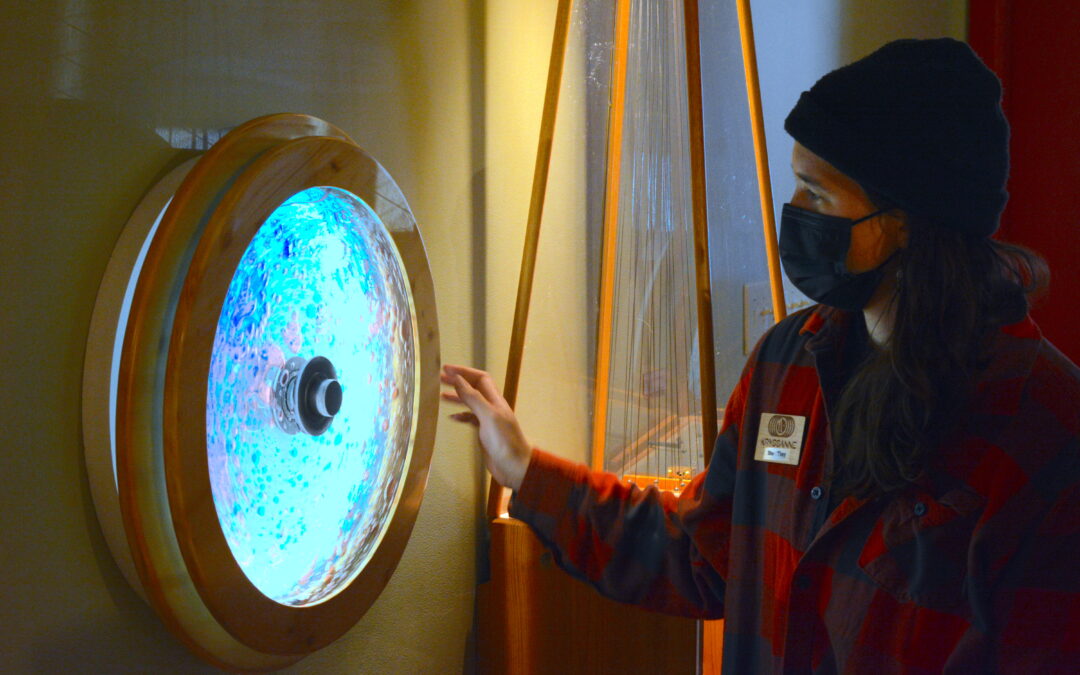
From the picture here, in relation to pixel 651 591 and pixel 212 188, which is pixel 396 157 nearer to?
pixel 212 188

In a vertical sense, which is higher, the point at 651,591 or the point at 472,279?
the point at 472,279

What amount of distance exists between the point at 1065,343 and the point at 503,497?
217 centimetres

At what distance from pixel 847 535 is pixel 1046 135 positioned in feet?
7.87

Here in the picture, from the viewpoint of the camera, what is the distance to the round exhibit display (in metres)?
0.85

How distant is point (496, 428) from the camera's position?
1.36 m

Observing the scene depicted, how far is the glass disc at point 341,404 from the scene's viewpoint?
96 cm

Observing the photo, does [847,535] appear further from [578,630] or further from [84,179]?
[84,179]

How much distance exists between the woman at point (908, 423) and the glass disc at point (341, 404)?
0.53 metres

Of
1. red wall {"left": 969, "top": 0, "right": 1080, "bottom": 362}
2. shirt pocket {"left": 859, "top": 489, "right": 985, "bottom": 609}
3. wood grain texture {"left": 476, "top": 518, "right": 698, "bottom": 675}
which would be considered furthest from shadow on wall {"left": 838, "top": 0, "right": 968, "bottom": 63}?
shirt pocket {"left": 859, "top": 489, "right": 985, "bottom": 609}

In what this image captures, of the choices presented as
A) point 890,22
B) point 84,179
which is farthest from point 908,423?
point 890,22

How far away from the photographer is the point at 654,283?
1.70 m

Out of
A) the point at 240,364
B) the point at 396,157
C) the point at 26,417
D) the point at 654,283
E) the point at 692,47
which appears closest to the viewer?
the point at 26,417

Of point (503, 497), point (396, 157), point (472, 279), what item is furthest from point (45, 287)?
point (503, 497)

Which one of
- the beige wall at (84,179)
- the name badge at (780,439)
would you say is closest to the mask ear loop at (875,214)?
the name badge at (780,439)
